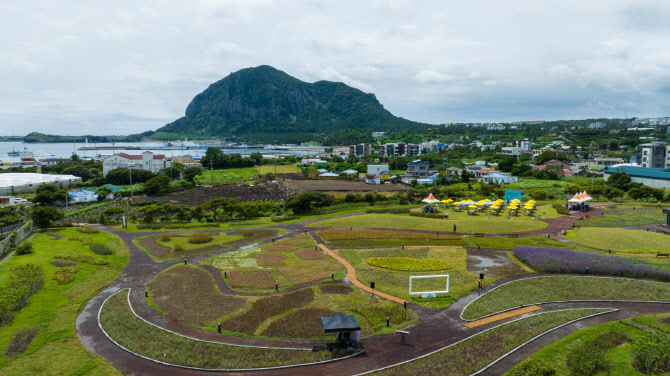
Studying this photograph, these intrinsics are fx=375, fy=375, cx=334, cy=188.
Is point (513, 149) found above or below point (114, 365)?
above

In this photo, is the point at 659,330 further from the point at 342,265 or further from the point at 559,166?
the point at 559,166

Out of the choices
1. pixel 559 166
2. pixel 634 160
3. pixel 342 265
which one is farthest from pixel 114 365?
pixel 634 160

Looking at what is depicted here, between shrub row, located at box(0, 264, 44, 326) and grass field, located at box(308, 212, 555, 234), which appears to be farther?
grass field, located at box(308, 212, 555, 234)

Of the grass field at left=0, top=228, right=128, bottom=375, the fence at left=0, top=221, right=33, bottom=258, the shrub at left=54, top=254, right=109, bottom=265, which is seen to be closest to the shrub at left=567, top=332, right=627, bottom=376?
the grass field at left=0, top=228, right=128, bottom=375

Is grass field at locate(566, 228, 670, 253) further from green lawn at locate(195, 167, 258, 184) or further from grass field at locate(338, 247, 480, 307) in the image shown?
green lawn at locate(195, 167, 258, 184)

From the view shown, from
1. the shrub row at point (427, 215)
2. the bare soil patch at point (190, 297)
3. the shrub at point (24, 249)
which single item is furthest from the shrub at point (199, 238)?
the shrub row at point (427, 215)

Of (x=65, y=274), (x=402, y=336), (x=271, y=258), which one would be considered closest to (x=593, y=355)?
(x=402, y=336)
